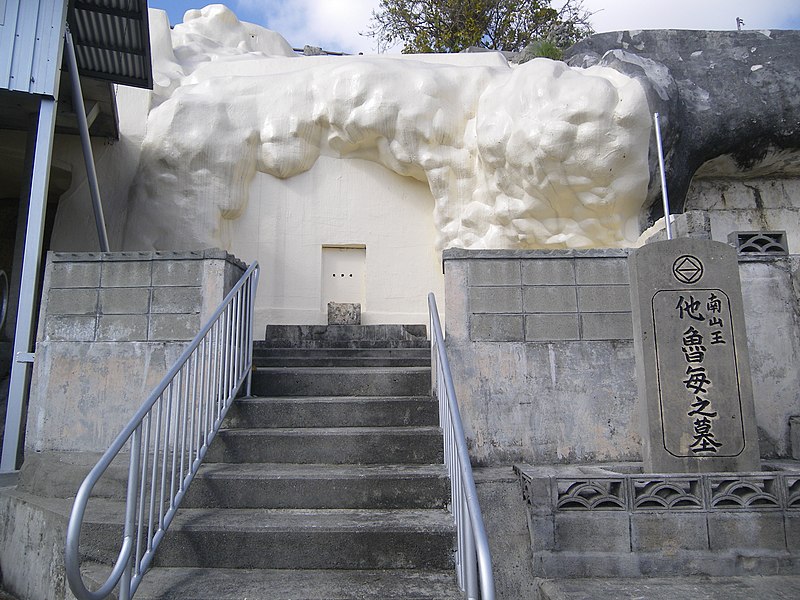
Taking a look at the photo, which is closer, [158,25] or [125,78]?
[125,78]

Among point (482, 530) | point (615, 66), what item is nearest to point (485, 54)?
point (615, 66)

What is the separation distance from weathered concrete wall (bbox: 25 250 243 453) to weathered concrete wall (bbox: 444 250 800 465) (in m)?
2.01

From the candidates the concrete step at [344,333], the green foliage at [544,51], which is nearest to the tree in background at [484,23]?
the green foliage at [544,51]

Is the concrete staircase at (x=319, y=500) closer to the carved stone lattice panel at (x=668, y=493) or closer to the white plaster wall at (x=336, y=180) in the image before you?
the carved stone lattice panel at (x=668, y=493)

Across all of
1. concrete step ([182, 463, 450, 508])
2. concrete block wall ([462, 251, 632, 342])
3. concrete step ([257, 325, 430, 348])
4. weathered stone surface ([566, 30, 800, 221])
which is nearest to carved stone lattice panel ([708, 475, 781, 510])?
concrete block wall ([462, 251, 632, 342])

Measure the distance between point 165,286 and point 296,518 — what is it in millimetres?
2189

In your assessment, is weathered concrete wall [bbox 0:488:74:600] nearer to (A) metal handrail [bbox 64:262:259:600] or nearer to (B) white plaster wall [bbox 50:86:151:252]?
(A) metal handrail [bbox 64:262:259:600]

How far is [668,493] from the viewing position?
3.45 metres

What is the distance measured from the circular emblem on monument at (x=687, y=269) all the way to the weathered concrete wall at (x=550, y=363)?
1.88 feet

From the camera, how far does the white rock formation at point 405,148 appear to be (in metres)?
7.59

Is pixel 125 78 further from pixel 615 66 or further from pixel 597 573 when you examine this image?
pixel 597 573

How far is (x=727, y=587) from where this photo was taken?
3143 millimetres

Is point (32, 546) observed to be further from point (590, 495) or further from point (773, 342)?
point (773, 342)

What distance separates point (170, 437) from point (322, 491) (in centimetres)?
127
